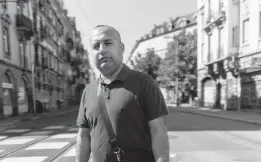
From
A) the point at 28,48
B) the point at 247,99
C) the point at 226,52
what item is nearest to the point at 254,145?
the point at 247,99

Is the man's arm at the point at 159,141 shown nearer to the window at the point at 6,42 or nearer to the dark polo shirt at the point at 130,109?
the dark polo shirt at the point at 130,109

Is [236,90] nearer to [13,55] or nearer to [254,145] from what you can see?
[254,145]

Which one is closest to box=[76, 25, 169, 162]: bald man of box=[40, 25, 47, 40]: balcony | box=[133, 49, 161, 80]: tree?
box=[40, 25, 47, 40]: balcony

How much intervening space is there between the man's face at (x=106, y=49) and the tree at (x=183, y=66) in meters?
30.3

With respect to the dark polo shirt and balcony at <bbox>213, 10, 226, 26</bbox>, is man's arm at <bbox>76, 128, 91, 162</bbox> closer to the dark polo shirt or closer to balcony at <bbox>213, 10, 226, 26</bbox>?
the dark polo shirt

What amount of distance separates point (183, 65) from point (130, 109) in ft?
105

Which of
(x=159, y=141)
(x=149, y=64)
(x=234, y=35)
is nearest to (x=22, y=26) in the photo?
(x=234, y=35)

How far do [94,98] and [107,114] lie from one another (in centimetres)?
17

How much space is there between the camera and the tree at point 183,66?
108ft

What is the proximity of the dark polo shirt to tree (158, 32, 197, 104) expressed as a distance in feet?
99.5

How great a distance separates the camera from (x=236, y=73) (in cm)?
2020

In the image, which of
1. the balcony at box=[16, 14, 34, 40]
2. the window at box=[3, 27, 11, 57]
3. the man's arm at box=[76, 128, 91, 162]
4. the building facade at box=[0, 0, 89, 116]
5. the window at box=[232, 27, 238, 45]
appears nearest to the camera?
the man's arm at box=[76, 128, 91, 162]

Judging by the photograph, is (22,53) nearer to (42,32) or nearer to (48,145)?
(42,32)

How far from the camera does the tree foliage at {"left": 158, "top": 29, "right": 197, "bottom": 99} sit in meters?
32.8
